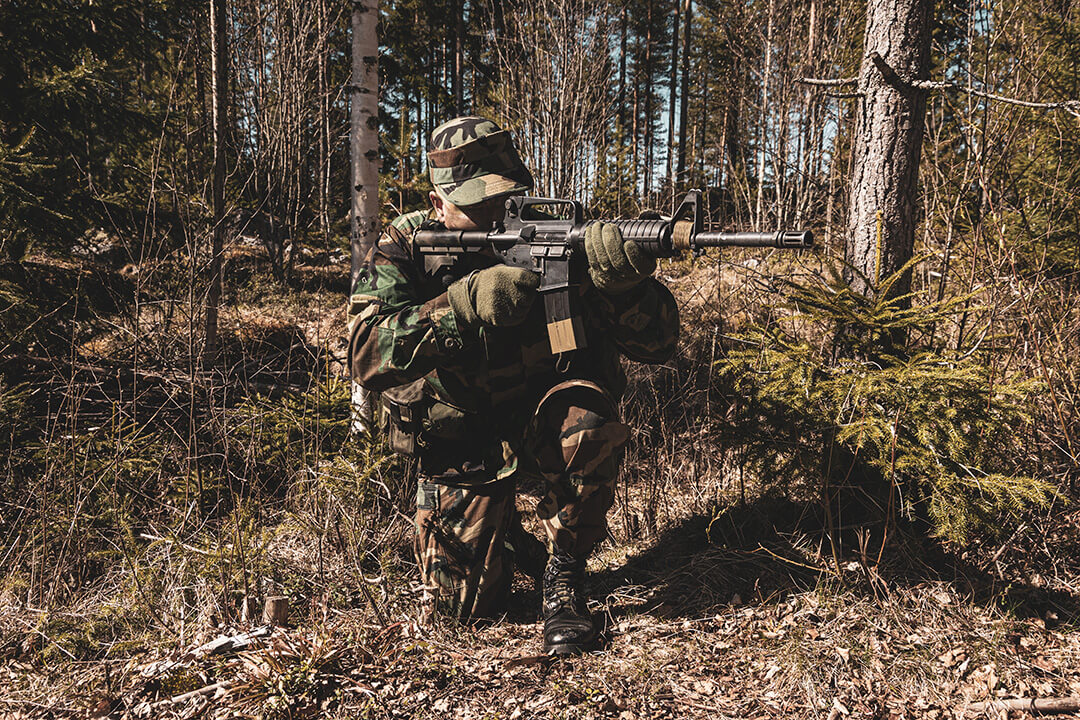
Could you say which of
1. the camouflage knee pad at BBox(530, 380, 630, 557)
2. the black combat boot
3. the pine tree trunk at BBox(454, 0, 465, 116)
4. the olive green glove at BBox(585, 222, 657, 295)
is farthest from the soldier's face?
the pine tree trunk at BBox(454, 0, 465, 116)

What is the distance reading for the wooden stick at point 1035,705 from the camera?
1.90 m

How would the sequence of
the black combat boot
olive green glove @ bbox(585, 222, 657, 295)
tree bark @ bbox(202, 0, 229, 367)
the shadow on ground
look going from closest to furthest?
olive green glove @ bbox(585, 222, 657, 295) < the black combat boot < the shadow on ground < tree bark @ bbox(202, 0, 229, 367)

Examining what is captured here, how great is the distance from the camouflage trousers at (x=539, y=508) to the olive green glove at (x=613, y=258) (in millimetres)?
514

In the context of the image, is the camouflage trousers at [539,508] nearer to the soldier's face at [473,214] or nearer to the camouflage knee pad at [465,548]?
the camouflage knee pad at [465,548]

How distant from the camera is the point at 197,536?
296 centimetres

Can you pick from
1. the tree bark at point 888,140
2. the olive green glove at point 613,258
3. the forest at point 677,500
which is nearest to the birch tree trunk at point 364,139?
the forest at point 677,500

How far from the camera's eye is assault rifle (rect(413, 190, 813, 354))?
2107 millimetres

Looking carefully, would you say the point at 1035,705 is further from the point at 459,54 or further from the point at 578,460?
the point at 459,54

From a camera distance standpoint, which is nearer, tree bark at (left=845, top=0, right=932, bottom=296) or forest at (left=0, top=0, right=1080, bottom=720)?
forest at (left=0, top=0, right=1080, bottom=720)

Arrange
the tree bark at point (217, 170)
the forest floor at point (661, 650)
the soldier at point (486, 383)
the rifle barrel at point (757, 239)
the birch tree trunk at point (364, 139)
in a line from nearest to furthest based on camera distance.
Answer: the rifle barrel at point (757, 239), the forest floor at point (661, 650), the soldier at point (486, 383), the birch tree trunk at point (364, 139), the tree bark at point (217, 170)

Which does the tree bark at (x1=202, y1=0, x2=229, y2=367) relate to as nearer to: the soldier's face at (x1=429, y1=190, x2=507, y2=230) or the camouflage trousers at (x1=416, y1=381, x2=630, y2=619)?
the soldier's face at (x1=429, y1=190, x2=507, y2=230)

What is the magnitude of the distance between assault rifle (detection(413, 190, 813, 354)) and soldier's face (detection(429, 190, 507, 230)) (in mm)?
131

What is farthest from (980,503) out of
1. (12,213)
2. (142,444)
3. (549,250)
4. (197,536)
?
(12,213)

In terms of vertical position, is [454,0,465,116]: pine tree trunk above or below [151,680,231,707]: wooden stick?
above
